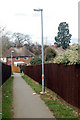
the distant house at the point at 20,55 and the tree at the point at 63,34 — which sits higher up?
the tree at the point at 63,34

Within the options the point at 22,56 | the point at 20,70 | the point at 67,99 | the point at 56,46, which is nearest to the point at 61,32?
the point at 56,46

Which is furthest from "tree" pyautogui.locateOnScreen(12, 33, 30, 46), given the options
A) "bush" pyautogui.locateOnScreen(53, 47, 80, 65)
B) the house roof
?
"bush" pyautogui.locateOnScreen(53, 47, 80, 65)

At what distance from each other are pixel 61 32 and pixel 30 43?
99.7 ft

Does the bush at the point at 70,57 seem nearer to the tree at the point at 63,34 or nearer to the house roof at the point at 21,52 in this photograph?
the tree at the point at 63,34

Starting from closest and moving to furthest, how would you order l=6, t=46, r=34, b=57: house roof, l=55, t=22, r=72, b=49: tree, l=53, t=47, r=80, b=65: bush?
l=53, t=47, r=80, b=65: bush
l=55, t=22, r=72, b=49: tree
l=6, t=46, r=34, b=57: house roof

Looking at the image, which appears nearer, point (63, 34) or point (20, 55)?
point (63, 34)

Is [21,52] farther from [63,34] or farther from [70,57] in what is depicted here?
[70,57]

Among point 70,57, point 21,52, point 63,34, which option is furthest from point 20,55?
point 70,57

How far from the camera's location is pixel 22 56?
2876 inches

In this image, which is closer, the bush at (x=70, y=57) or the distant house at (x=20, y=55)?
the bush at (x=70, y=57)

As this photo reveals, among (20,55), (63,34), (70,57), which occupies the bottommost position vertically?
(70,57)

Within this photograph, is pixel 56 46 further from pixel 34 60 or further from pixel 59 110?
pixel 59 110

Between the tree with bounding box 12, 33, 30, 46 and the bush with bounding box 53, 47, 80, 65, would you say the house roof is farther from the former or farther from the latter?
the bush with bounding box 53, 47, 80, 65

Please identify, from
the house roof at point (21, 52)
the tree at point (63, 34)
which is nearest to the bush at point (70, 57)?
the tree at point (63, 34)
